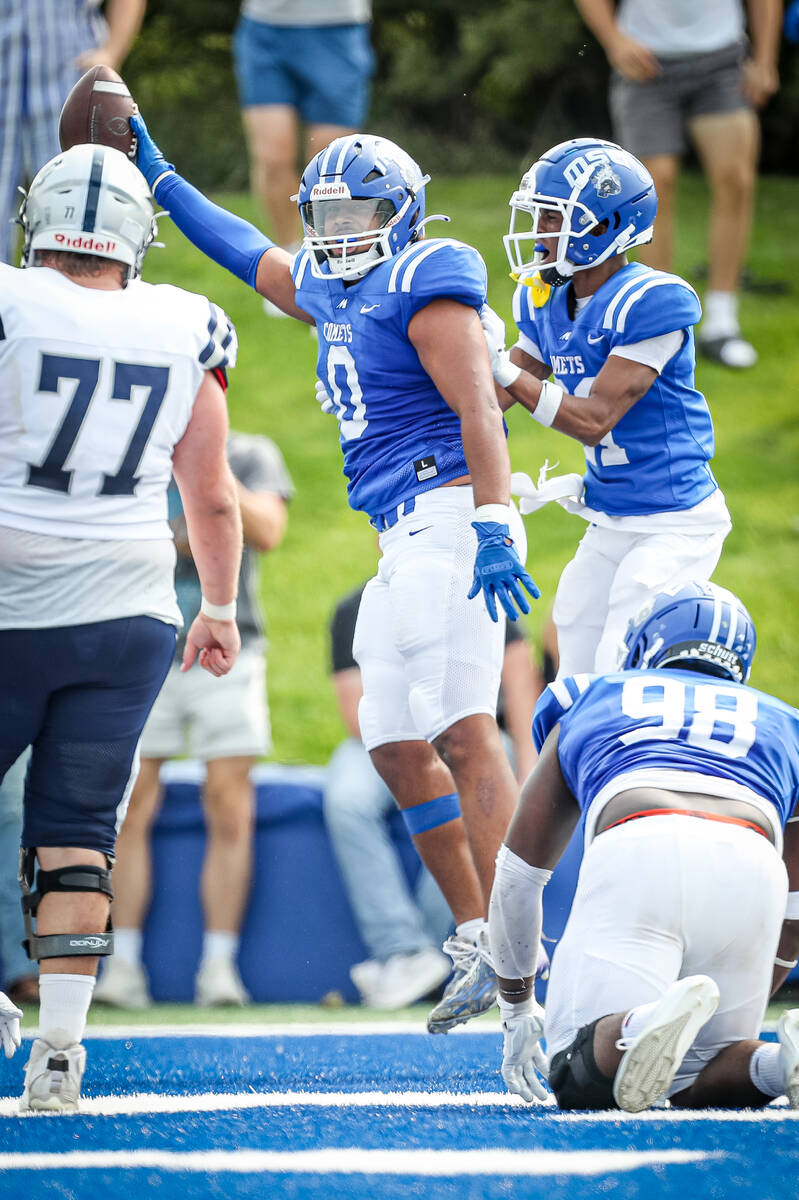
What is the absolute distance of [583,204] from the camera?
440cm

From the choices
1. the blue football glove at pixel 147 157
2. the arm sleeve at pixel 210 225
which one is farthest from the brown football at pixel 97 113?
the arm sleeve at pixel 210 225

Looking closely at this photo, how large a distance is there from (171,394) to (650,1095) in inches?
67.4

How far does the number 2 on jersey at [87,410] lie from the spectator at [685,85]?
4.65 m

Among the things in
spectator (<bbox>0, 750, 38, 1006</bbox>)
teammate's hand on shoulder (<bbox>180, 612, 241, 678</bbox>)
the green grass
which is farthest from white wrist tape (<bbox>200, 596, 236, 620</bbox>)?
the green grass

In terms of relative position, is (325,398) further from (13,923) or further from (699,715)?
(13,923)

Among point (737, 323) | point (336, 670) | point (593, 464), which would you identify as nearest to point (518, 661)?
point (336, 670)

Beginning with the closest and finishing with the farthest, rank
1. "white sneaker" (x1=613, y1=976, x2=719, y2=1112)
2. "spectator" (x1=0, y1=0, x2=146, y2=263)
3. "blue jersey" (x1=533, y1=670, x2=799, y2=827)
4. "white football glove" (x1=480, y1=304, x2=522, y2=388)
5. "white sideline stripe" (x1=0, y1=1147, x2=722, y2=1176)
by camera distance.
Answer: "white sideline stripe" (x1=0, y1=1147, x2=722, y2=1176), "white sneaker" (x1=613, y1=976, x2=719, y2=1112), "blue jersey" (x1=533, y1=670, x2=799, y2=827), "white football glove" (x1=480, y1=304, x2=522, y2=388), "spectator" (x1=0, y1=0, x2=146, y2=263)

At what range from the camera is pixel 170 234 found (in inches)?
424

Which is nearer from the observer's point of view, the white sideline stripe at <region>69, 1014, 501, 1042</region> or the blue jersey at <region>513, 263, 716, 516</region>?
the blue jersey at <region>513, 263, 716, 516</region>

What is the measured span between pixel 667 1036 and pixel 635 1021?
0.14 m

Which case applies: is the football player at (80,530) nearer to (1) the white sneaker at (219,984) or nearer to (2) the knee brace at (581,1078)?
(2) the knee brace at (581,1078)

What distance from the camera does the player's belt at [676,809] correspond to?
326 centimetres

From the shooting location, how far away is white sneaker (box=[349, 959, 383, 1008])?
5.77 meters

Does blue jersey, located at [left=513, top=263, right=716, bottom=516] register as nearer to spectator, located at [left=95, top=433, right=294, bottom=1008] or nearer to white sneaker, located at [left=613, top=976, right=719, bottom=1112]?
spectator, located at [left=95, top=433, right=294, bottom=1008]
